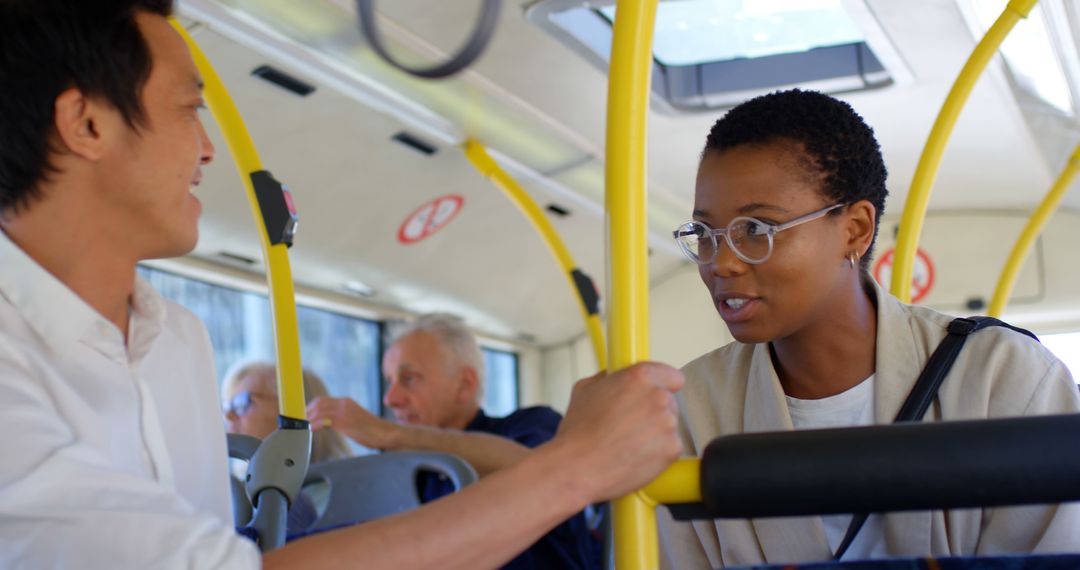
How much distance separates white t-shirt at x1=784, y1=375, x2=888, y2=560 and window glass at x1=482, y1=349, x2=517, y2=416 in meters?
7.92

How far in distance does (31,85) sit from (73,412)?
15.9 inches

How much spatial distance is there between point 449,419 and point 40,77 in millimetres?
3014

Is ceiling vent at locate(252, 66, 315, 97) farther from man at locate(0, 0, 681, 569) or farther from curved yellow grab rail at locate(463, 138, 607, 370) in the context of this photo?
man at locate(0, 0, 681, 569)

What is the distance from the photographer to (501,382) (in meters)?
10.0

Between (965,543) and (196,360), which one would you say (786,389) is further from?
(196,360)

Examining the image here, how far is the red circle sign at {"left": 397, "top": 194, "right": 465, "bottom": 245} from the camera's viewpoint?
6379mm

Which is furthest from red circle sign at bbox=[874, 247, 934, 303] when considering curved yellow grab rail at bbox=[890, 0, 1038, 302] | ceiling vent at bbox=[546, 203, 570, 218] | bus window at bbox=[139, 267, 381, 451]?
curved yellow grab rail at bbox=[890, 0, 1038, 302]

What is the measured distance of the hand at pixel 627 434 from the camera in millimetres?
1114

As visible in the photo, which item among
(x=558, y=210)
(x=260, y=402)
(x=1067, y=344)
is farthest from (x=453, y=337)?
(x=1067, y=344)

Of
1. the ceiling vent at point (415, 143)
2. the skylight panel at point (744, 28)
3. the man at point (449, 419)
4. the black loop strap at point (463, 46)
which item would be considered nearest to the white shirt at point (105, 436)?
the black loop strap at point (463, 46)

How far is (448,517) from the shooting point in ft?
3.73

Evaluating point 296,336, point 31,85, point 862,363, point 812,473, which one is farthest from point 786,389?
point 31,85

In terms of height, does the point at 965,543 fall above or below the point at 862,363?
below

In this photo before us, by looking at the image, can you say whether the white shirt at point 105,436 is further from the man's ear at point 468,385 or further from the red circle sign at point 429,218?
the red circle sign at point 429,218
